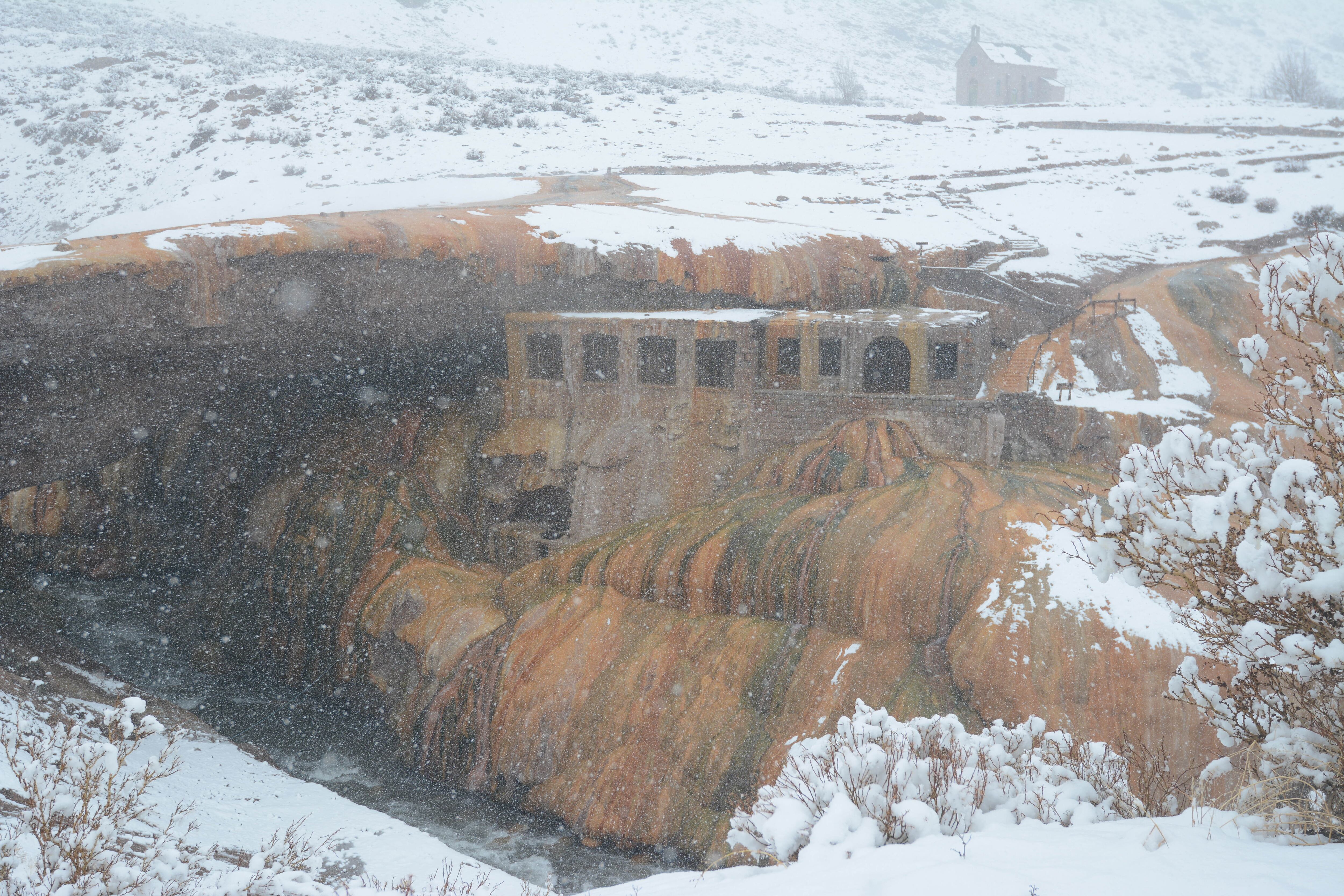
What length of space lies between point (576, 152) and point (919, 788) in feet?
96.5

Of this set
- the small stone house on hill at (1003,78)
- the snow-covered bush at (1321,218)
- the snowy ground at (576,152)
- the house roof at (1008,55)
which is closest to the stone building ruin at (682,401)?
the snowy ground at (576,152)

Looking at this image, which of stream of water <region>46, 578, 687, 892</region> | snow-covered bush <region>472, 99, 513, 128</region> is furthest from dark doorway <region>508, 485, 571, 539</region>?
snow-covered bush <region>472, 99, 513, 128</region>

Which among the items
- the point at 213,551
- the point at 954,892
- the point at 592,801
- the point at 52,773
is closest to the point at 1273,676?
the point at 954,892

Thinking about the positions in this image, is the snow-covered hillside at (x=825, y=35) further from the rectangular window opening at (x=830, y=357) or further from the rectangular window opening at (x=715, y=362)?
the rectangular window opening at (x=830, y=357)

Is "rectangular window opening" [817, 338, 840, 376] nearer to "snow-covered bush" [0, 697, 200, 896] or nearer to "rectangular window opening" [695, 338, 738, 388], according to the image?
"rectangular window opening" [695, 338, 738, 388]

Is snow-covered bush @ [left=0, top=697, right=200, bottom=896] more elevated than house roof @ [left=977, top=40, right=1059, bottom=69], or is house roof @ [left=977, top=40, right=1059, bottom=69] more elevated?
house roof @ [left=977, top=40, right=1059, bottom=69]

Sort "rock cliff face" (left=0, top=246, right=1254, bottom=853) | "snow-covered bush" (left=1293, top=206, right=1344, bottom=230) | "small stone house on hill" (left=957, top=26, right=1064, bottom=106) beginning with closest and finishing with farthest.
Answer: "rock cliff face" (left=0, top=246, right=1254, bottom=853) < "snow-covered bush" (left=1293, top=206, right=1344, bottom=230) < "small stone house on hill" (left=957, top=26, right=1064, bottom=106)

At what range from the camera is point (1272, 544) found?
4.52m

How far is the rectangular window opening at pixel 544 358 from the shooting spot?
1758 cm

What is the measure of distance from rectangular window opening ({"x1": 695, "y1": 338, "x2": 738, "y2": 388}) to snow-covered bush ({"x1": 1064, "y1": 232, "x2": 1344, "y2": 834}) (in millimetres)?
11390

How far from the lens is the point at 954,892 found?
154 inches

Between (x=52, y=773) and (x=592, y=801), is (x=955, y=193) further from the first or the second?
(x=52, y=773)

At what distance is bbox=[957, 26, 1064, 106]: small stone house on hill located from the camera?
5922cm

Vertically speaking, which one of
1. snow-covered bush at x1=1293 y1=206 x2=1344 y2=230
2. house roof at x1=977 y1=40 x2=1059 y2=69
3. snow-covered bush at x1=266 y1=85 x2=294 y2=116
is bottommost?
snow-covered bush at x1=1293 y1=206 x2=1344 y2=230
